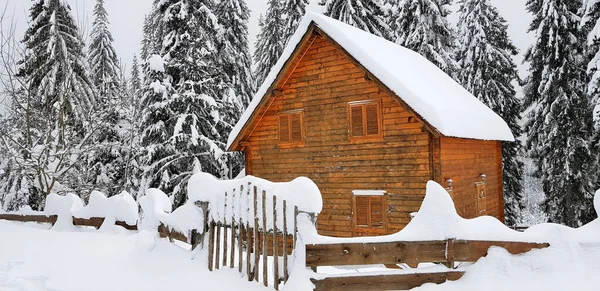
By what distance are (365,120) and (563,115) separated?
13.6 metres

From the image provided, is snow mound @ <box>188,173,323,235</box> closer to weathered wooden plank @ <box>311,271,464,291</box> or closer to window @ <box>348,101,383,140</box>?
weathered wooden plank @ <box>311,271,464,291</box>

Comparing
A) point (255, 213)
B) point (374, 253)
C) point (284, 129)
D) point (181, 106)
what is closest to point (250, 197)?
point (255, 213)

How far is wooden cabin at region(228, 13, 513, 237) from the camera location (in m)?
11.4

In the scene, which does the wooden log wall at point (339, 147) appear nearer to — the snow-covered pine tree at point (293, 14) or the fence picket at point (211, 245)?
the fence picket at point (211, 245)

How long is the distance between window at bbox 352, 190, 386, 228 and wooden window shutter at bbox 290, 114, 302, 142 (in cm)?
275

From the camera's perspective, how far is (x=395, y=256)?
17.9ft

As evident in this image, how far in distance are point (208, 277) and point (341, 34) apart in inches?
327

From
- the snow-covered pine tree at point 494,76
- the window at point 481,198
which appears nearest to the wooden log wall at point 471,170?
the window at point 481,198

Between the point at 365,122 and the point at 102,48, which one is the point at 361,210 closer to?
the point at 365,122

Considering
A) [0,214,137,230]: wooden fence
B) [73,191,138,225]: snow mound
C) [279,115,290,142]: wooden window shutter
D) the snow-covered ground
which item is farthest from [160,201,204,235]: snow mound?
[279,115,290,142]: wooden window shutter

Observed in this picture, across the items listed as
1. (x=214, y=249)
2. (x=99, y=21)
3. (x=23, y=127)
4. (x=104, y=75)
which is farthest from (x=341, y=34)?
(x=99, y=21)

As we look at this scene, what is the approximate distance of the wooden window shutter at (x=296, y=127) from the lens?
540 inches

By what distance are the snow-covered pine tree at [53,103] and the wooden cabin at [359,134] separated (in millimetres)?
6498

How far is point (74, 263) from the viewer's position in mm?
7891
